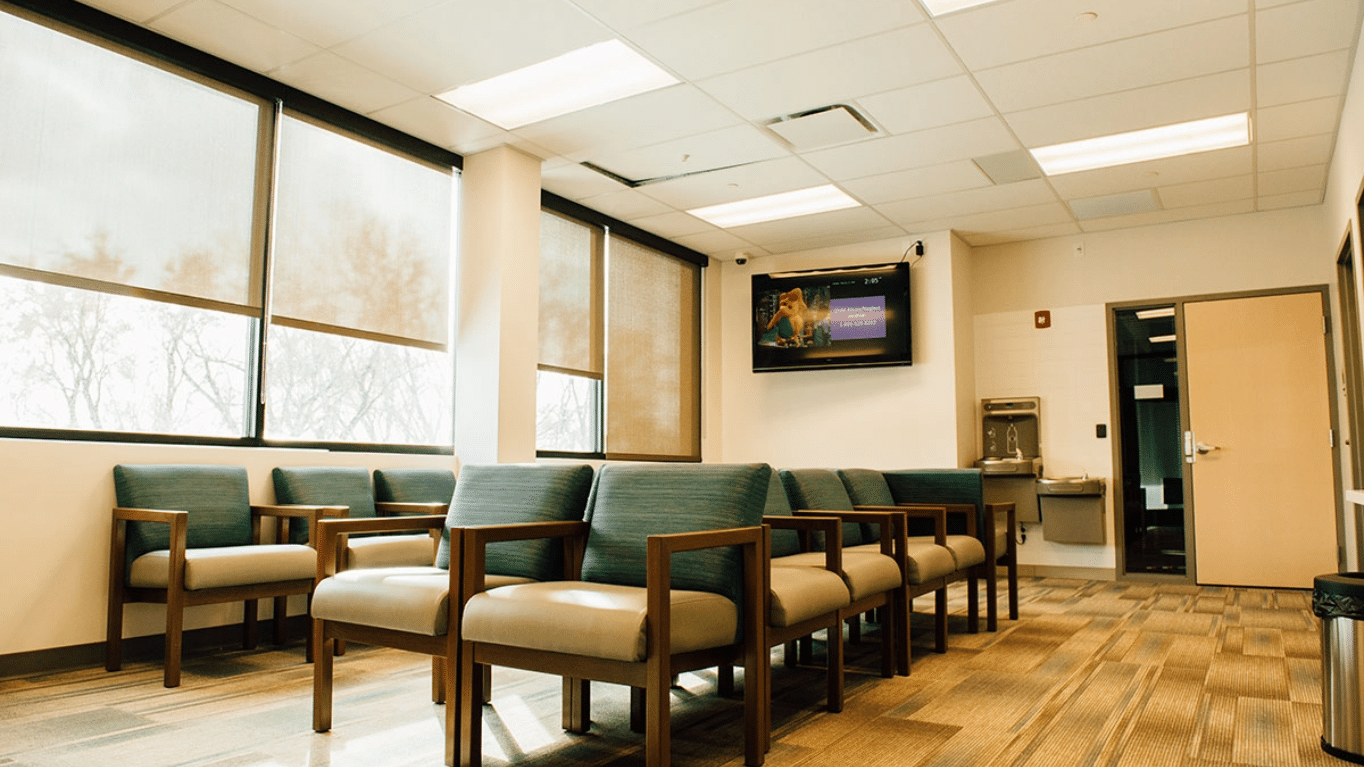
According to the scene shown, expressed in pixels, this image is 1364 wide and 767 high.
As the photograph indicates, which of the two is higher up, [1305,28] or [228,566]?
[1305,28]

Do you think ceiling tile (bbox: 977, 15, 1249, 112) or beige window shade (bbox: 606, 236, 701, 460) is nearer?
ceiling tile (bbox: 977, 15, 1249, 112)

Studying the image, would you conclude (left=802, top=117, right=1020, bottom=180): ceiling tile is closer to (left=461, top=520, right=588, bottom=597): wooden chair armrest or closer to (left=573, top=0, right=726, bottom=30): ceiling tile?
(left=573, top=0, right=726, bottom=30): ceiling tile

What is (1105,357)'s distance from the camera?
730cm

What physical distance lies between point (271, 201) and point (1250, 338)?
269 inches

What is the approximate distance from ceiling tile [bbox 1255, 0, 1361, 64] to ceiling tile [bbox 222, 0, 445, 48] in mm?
3706

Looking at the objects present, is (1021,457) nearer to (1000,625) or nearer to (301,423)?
(1000,625)

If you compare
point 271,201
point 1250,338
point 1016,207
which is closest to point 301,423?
point 271,201

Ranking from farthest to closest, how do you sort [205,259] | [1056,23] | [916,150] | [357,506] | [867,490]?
[916,150], [867,490], [357,506], [205,259], [1056,23]

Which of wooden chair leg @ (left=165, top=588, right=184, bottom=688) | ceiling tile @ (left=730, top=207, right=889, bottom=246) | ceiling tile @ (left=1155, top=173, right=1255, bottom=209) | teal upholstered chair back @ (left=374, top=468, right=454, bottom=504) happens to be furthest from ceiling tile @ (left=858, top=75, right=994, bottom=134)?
wooden chair leg @ (left=165, top=588, right=184, bottom=688)

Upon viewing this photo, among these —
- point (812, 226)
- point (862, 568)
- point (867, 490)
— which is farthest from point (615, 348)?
point (862, 568)

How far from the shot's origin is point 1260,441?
662 cm

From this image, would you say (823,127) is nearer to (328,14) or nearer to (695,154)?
(695,154)

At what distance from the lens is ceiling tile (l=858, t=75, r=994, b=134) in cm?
468

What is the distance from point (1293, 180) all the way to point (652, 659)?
614 cm
